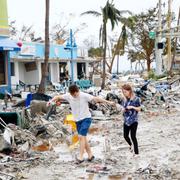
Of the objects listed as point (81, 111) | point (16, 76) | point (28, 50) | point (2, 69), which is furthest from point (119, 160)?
→ point (28, 50)

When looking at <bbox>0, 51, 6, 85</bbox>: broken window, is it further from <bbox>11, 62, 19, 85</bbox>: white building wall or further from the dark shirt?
the dark shirt

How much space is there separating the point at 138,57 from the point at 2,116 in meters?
53.2

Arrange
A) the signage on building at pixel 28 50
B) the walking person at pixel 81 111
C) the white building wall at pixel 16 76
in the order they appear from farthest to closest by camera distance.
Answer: the signage on building at pixel 28 50, the white building wall at pixel 16 76, the walking person at pixel 81 111

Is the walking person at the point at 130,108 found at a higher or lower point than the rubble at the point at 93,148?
higher

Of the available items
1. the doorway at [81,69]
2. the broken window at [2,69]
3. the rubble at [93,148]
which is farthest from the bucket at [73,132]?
the doorway at [81,69]

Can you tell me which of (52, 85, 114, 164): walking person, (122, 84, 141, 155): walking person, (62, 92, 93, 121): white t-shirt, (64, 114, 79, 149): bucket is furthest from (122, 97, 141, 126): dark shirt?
(64, 114, 79, 149): bucket

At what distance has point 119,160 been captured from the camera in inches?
333

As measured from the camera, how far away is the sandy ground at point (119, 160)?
24.0ft

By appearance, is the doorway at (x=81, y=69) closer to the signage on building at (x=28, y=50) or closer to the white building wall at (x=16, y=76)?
the signage on building at (x=28, y=50)

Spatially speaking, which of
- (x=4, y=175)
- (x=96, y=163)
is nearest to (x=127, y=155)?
(x=96, y=163)

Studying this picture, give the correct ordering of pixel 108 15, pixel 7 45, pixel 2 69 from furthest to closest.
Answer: pixel 108 15 < pixel 2 69 < pixel 7 45

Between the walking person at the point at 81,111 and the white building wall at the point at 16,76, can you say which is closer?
the walking person at the point at 81,111

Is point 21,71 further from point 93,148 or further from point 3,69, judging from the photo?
point 93,148

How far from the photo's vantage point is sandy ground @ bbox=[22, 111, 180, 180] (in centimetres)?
733
